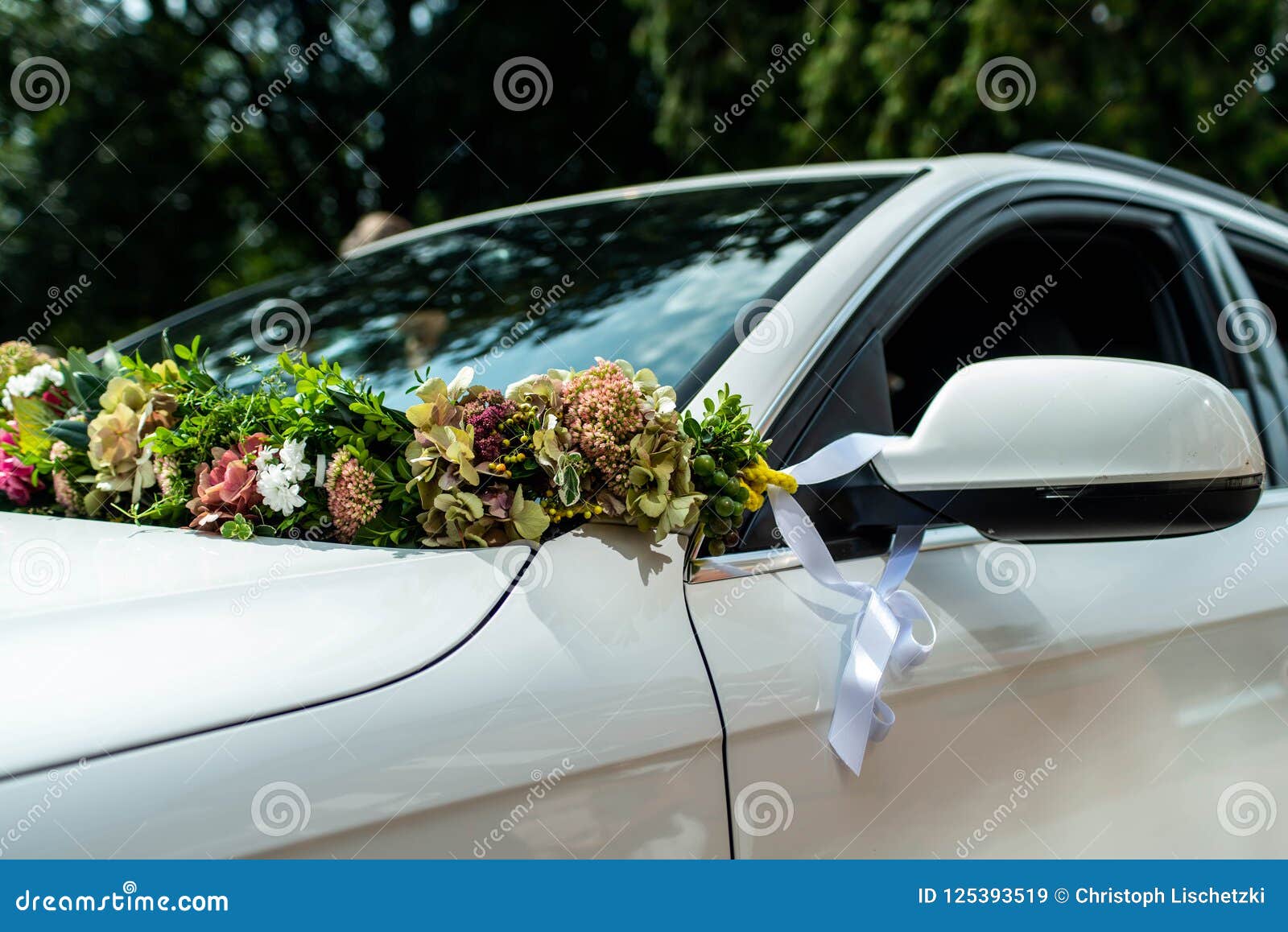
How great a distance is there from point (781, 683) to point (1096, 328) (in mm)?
1375

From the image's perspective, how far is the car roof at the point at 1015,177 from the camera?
1861mm

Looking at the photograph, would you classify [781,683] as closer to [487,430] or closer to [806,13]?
[487,430]

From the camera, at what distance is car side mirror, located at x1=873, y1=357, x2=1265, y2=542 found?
4.25 ft

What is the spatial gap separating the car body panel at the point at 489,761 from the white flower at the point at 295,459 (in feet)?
0.41

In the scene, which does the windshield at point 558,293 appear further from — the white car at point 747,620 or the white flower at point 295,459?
the white flower at point 295,459

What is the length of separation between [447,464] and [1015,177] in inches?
44.5

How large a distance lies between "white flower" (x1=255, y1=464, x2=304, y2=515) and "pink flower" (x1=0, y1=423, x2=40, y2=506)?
0.52m

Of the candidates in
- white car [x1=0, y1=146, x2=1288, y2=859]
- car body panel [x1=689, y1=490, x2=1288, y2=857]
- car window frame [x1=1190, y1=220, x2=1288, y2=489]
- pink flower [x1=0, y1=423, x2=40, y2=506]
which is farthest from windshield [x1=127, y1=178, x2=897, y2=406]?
car window frame [x1=1190, y1=220, x2=1288, y2=489]

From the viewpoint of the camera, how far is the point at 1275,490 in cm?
191

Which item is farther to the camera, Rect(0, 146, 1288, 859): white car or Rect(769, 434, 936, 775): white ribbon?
Rect(769, 434, 936, 775): white ribbon

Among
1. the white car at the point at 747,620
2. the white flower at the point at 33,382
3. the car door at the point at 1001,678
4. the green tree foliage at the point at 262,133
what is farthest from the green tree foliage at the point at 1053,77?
the white flower at the point at 33,382

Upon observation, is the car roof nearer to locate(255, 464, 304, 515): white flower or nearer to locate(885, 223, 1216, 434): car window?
locate(885, 223, 1216, 434): car window

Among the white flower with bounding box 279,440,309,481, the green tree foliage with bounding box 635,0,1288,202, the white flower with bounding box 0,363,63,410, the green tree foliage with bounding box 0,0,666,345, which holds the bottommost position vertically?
the white flower with bounding box 279,440,309,481

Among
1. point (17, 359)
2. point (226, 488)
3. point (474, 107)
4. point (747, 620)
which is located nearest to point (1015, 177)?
point (747, 620)
